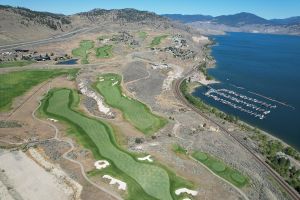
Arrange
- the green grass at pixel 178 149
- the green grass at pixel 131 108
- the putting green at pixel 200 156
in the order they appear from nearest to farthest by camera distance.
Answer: the putting green at pixel 200 156
the green grass at pixel 178 149
the green grass at pixel 131 108

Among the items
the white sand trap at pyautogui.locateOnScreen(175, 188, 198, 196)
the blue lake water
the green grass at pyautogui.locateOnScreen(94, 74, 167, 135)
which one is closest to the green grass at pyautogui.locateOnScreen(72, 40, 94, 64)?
the green grass at pyautogui.locateOnScreen(94, 74, 167, 135)

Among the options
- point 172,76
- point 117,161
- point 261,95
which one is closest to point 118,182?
point 117,161

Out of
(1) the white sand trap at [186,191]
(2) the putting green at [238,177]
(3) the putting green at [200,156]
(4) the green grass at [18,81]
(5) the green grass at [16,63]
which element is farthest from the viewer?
(5) the green grass at [16,63]

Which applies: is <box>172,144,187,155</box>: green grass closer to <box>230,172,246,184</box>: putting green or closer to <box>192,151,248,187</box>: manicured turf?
<box>192,151,248,187</box>: manicured turf

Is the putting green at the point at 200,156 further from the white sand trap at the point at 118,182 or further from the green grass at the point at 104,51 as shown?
the green grass at the point at 104,51

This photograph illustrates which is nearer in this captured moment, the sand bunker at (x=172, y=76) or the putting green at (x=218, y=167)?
the putting green at (x=218, y=167)

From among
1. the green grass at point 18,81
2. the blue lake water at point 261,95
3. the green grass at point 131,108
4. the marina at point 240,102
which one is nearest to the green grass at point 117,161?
the green grass at point 131,108

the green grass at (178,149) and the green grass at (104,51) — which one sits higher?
the green grass at (104,51)

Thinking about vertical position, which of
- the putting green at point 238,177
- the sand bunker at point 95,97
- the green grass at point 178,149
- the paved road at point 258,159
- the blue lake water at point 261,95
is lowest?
the blue lake water at point 261,95

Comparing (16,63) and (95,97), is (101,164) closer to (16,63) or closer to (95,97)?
(95,97)
